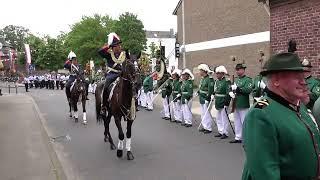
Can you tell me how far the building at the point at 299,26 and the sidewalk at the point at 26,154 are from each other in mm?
6022

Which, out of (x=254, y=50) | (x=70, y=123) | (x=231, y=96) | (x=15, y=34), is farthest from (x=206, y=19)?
(x=15, y=34)

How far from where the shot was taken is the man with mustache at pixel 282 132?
118 inches

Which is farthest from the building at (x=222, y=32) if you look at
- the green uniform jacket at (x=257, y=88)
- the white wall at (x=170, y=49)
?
the green uniform jacket at (x=257, y=88)

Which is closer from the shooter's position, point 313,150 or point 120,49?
point 313,150

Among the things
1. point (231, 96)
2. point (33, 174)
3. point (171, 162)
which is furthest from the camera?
point (231, 96)

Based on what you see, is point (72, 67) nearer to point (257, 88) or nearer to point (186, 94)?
point (186, 94)

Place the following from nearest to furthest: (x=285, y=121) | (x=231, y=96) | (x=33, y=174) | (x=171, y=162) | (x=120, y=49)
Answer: (x=285, y=121) < (x=33, y=174) < (x=171, y=162) < (x=120, y=49) < (x=231, y=96)

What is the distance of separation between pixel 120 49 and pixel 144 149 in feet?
7.85

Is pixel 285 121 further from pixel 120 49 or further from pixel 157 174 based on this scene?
pixel 120 49

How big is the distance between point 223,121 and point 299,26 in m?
3.37

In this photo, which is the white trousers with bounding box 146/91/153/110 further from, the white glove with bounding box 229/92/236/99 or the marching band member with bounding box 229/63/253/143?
the marching band member with bounding box 229/63/253/143

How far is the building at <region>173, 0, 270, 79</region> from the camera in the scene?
3491 cm

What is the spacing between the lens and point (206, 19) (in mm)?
41719

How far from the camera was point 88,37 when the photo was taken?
7506 cm
